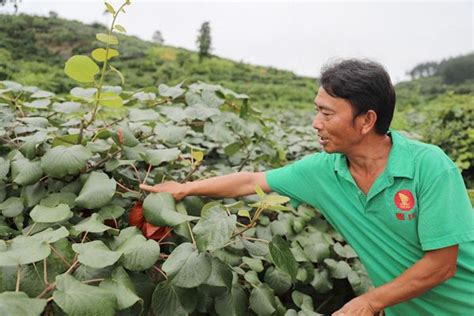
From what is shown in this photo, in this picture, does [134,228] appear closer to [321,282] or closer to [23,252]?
[23,252]

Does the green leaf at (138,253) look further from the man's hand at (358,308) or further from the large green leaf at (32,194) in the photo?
the man's hand at (358,308)

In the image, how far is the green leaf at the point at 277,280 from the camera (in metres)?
1.40

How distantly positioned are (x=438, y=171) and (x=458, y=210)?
12 centimetres

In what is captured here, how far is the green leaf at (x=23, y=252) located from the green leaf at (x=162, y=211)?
1.04 ft

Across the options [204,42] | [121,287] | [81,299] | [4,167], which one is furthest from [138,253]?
[204,42]

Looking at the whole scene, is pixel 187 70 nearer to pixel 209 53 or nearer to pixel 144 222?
pixel 209 53

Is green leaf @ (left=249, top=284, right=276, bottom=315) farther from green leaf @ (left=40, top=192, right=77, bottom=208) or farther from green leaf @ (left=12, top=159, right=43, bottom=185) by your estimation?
green leaf @ (left=12, top=159, right=43, bottom=185)

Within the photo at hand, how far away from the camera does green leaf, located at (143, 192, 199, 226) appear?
43.6 inches

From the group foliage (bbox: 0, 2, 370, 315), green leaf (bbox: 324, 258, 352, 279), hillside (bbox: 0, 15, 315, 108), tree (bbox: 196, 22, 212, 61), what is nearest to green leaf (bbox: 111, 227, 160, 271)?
foliage (bbox: 0, 2, 370, 315)

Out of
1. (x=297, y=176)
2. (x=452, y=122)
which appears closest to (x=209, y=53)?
(x=452, y=122)

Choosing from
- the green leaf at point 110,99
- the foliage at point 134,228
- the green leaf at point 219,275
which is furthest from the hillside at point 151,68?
the green leaf at point 219,275

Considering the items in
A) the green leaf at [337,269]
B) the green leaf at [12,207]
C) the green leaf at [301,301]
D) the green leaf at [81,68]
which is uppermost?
the green leaf at [81,68]

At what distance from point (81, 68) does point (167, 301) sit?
2.25 ft

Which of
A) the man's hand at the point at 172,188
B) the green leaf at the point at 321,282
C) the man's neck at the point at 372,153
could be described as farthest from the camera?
the green leaf at the point at 321,282
